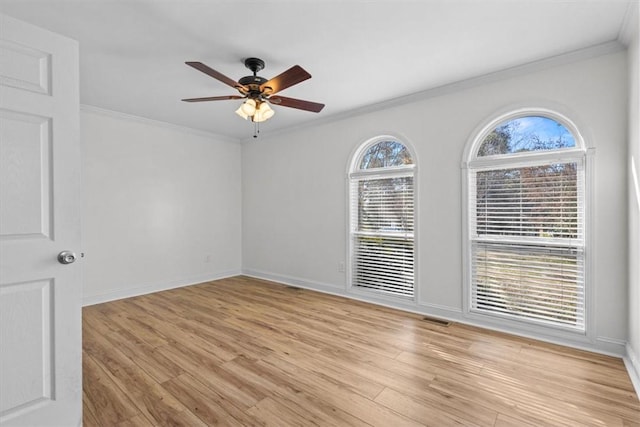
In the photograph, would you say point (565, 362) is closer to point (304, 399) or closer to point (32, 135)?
point (304, 399)

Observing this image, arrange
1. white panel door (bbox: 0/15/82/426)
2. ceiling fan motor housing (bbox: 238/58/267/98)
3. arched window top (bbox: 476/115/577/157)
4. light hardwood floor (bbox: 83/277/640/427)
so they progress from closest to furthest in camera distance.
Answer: white panel door (bbox: 0/15/82/426) < light hardwood floor (bbox: 83/277/640/427) < ceiling fan motor housing (bbox: 238/58/267/98) < arched window top (bbox: 476/115/577/157)

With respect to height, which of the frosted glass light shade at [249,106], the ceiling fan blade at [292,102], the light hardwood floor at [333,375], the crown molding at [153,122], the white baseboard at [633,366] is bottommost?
the light hardwood floor at [333,375]

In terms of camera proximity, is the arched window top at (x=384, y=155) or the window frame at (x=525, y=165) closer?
the window frame at (x=525, y=165)

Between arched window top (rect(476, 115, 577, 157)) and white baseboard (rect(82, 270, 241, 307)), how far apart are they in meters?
4.51

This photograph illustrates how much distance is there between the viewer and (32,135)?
5.10 feet

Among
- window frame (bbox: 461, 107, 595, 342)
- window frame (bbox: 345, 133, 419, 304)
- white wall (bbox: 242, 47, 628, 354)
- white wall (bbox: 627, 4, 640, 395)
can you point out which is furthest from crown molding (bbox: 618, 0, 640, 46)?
window frame (bbox: 345, 133, 419, 304)

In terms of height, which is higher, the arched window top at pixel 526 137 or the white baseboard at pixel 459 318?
the arched window top at pixel 526 137

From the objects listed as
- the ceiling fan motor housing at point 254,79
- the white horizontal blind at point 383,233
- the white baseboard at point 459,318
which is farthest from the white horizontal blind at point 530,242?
the ceiling fan motor housing at point 254,79

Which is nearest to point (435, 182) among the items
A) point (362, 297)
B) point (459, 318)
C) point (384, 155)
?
point (384, 155)

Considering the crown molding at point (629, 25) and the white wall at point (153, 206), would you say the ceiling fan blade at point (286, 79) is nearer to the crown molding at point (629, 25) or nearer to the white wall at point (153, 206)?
the crown molding at point (629, 25)

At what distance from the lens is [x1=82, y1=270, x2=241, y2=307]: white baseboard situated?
158 inches

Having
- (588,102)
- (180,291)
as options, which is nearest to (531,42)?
(588,102)

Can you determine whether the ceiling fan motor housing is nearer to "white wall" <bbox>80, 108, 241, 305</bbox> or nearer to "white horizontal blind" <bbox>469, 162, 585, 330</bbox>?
"white horizontal blind" <bbox>469, 162, 585, 330</bbox>

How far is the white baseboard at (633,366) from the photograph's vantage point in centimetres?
208
